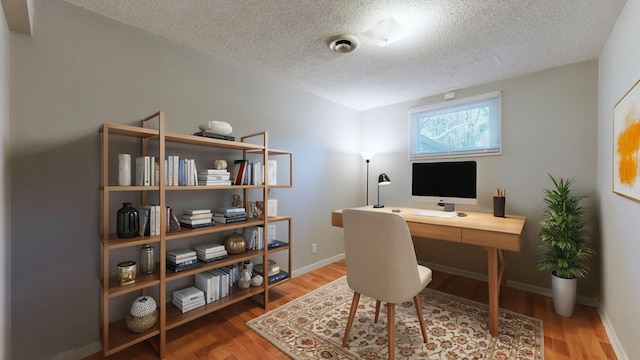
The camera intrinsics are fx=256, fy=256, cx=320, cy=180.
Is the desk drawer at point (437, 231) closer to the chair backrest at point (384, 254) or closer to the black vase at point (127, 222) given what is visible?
the chair backrest at point (384, 254)

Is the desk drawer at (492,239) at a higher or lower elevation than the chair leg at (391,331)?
higher

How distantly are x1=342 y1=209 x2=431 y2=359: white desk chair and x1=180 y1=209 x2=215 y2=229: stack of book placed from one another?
1139 millimetres

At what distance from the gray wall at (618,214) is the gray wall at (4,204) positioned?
3.25m

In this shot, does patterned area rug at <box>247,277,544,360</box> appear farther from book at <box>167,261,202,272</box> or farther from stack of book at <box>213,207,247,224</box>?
stack of book at <box>213,207,247,224</box>

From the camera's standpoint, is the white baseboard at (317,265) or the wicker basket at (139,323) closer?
the wicker basket at (139,323)

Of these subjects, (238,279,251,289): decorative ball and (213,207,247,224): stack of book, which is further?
(238,279,251,289): decorative ball

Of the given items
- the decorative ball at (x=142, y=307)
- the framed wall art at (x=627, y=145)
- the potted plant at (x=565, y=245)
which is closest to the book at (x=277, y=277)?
the decorative ball at (x=142, y=307)

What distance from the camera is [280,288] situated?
2.74m

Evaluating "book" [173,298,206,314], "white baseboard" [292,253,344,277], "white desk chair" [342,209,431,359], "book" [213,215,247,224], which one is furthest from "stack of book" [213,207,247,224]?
"white baseboard" [292,253,344,277]

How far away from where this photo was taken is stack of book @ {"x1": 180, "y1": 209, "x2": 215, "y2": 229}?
198cm

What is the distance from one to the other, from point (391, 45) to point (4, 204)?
2658 millimetres

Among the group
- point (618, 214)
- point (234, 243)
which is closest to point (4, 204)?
point (234, 243)

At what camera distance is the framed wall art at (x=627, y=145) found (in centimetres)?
136

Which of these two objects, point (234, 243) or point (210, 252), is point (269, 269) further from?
point (210, 252)
